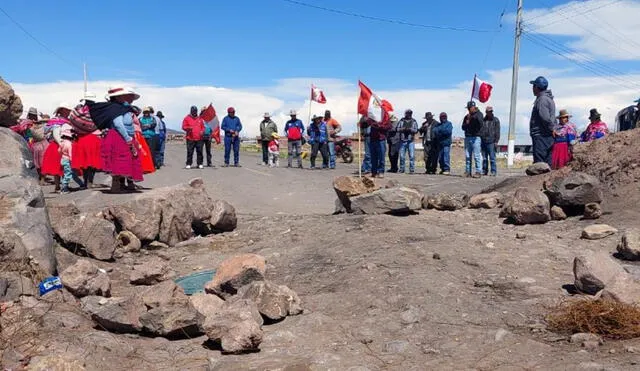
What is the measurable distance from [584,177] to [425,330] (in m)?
4.68

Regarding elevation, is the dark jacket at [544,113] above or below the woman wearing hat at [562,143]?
above

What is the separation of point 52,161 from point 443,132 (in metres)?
10.4

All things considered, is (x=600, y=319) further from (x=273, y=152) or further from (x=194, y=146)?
(x=273, y=152)

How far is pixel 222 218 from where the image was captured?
30.5 ft

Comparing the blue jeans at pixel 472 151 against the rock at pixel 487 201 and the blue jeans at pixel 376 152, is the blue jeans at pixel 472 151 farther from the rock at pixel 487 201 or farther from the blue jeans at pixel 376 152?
the rock at pixel 487 201

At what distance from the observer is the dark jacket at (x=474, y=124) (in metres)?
17.1

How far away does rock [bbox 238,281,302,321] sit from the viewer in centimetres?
519

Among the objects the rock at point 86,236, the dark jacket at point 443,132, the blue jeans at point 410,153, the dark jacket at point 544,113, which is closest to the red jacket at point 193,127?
the blue jeans at point 410,153

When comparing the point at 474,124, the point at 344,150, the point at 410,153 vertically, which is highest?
the point at 474,124

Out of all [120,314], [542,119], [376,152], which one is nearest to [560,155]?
[542,119]

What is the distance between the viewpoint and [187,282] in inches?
269

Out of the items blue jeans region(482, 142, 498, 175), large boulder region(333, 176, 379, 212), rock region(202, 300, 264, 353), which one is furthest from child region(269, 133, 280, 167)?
rock region(202, 300, 264, 353)

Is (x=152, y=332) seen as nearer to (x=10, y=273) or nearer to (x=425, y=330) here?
(x=10, y=273)

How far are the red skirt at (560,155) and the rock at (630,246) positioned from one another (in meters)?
4.68
